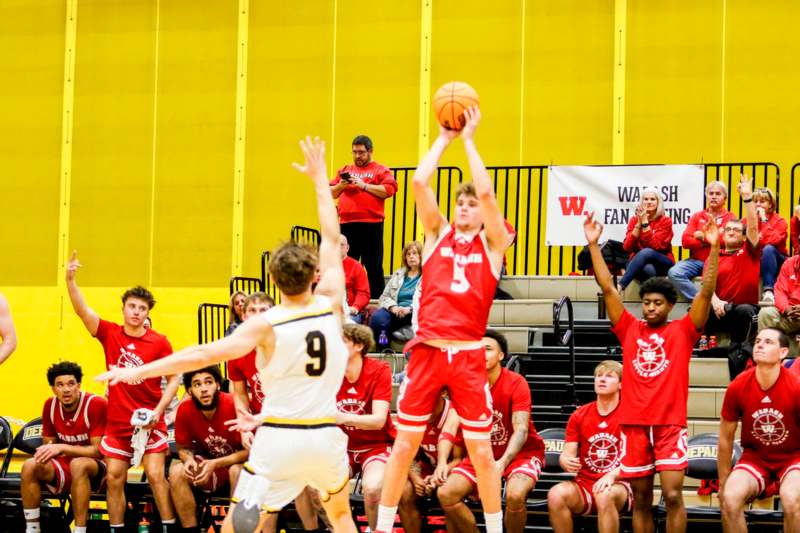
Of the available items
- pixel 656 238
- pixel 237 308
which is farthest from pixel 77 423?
pixel 656 238

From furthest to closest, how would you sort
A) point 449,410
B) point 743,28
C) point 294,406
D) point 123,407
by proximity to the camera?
point 743,28 < point 123,407 < point 449,410 < point 294,406

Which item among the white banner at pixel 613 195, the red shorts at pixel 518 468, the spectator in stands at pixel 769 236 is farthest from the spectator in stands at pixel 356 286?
the spectator in stands at pixel 769 236

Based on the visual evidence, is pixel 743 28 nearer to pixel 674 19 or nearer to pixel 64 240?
pixel 674 19

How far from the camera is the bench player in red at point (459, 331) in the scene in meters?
7.27

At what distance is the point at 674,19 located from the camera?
15.0m

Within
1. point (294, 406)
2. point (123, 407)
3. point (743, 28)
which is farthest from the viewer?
point (743, 28)

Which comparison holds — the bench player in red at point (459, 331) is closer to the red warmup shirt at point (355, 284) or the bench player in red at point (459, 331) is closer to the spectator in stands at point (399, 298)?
the spectator in stands at point (399, 298)

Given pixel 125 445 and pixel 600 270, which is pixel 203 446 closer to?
pixel 125 445

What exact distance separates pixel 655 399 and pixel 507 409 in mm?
1178

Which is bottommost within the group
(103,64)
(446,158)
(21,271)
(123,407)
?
(123,407)

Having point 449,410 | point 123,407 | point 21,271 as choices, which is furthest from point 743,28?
point 21,271

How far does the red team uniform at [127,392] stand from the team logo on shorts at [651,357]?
3924 mm

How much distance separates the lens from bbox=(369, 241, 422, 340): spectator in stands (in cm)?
1151

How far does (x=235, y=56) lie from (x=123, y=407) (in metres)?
7.61
